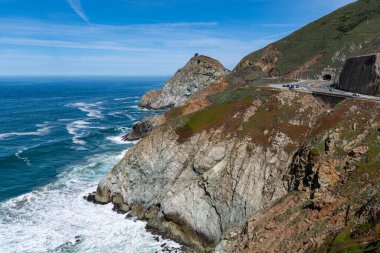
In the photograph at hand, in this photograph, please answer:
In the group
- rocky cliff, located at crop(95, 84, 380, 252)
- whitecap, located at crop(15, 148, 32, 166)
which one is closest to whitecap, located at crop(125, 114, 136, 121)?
whitecap, located at crop(15, 148, 32, 166)

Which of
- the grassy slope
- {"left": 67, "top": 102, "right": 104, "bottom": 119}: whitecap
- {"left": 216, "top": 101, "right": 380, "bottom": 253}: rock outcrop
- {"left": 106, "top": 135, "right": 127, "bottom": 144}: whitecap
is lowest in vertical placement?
{"left": 106, "top": 135, "right": 127, "bottom": 144}: whitecap

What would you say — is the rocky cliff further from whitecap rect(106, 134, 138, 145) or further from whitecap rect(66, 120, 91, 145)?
whitecap rect(66, 120, 91, 145)

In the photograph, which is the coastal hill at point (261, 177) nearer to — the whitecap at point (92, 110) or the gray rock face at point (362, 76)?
the gray rock face at point (362, 76)

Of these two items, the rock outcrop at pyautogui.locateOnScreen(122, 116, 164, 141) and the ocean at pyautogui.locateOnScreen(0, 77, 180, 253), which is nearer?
the ocean at pyautogui.locateOnScreen(0, 77, 180, 253)

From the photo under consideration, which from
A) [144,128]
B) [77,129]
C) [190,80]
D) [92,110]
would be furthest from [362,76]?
[92,110]

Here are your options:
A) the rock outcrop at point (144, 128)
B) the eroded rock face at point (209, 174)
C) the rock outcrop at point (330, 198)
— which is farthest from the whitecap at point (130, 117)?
the rock outcrop at point (330, 198)

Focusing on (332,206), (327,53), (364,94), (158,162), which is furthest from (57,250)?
(327,53)

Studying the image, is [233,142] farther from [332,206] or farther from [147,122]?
[147,122]
